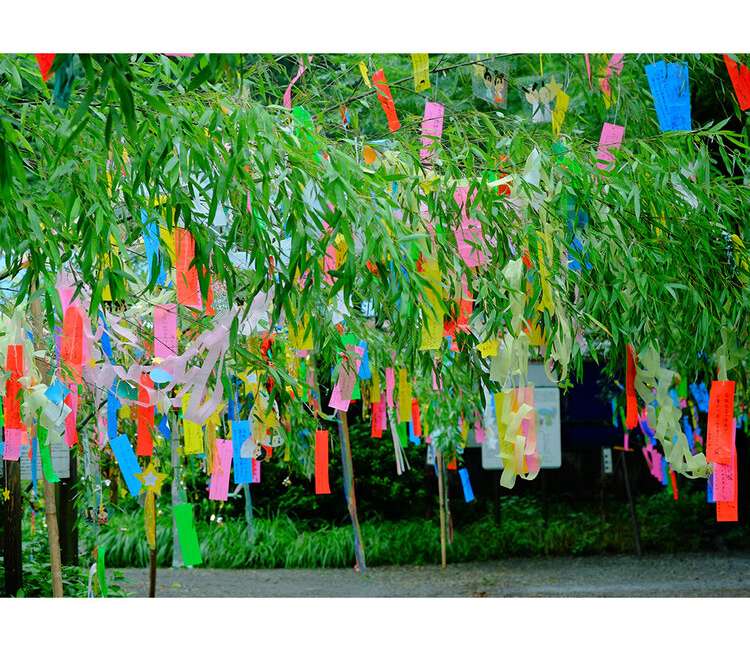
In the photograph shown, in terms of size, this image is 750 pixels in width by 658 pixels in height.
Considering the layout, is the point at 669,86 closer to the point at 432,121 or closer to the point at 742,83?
the point at 742,83

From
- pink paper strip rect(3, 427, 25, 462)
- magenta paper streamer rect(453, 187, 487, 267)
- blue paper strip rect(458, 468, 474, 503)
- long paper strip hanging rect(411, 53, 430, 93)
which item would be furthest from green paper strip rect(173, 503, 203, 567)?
blue paper strip rect(458, 468, 474, 503)

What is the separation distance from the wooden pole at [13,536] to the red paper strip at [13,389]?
843mm

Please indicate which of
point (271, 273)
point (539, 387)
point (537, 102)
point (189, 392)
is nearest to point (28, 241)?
point (271, 273)

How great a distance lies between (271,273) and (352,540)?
3.37 meters

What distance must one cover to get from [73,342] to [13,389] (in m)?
0.19

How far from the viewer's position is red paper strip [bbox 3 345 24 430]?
2.43 metres

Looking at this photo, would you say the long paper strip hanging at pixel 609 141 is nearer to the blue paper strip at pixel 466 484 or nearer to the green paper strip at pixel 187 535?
the green paper strip at pixel 187 535

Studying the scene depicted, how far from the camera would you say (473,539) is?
4918mm

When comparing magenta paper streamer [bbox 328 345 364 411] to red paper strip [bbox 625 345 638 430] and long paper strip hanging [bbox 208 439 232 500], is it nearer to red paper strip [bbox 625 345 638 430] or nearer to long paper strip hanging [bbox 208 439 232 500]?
long paper strip hanging [bbox 208 439 232 500]

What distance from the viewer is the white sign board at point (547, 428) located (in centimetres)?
455

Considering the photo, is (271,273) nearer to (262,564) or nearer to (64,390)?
(64,390)

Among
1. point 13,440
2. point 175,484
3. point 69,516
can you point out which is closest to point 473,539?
point 175,484

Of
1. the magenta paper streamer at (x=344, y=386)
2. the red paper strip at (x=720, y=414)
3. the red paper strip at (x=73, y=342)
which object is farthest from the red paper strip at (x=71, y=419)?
the red paper strip at (x=720, y=414)

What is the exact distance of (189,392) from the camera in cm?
234
